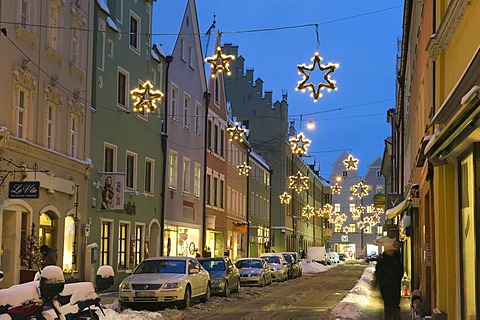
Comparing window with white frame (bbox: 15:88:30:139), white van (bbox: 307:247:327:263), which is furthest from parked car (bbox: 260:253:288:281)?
white van (bbox: 307:247:327:263)

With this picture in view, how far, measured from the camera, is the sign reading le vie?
19344mm

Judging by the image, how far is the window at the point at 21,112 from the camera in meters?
21.4

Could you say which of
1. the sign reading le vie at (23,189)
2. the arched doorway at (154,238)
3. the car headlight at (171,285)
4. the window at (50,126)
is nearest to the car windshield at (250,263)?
the arched doorway at (154,238)

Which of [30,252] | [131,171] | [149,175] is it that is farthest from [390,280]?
[149,175]

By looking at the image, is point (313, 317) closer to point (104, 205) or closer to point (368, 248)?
point (104, 205)

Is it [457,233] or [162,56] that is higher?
[162,56]

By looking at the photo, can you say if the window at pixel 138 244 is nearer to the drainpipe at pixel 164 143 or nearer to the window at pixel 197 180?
the drainpipe at pixel 164 143

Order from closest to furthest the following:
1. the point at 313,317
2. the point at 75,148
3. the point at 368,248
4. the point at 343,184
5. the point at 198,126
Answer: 1. the point at 313,317
2. the point at 75,148
3. the point at 198,126
4. the point at 368,248
5. the point at 343,184

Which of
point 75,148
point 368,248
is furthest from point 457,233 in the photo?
point 368,248

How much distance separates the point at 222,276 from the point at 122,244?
5.29 m

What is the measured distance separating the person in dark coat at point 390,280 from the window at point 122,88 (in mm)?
18591

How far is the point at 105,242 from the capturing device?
2881cm

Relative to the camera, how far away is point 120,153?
30.2m

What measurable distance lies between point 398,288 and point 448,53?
4.26m
